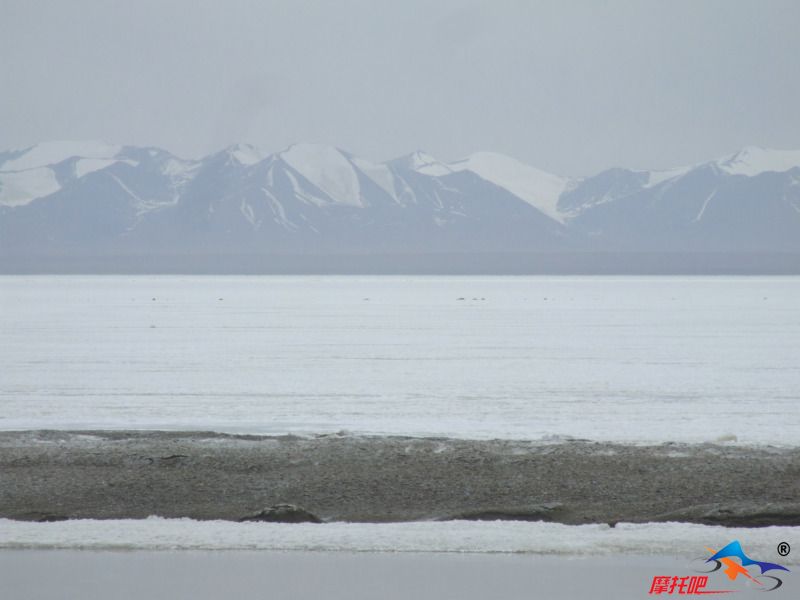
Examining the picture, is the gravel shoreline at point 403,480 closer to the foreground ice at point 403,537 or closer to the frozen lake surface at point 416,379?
the foreground ice at point 403,537

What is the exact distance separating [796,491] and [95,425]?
9.45 meters

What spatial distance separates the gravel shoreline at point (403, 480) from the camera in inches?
376

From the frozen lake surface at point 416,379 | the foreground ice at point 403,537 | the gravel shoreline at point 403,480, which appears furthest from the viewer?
the frozen lake surface at point 416,379

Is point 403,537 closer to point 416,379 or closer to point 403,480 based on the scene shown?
point 403,480

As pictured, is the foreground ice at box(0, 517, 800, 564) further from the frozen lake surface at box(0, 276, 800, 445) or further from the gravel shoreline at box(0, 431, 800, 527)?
the frozen lake surface at box(0, 276, 800, 445)

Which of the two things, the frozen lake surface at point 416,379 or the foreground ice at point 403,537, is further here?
the frozen lake surface at point 416,379

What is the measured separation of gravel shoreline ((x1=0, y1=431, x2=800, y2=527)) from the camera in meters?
9.55

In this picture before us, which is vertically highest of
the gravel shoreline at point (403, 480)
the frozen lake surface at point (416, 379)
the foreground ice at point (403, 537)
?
the frozen lake surface at point (416, 379)

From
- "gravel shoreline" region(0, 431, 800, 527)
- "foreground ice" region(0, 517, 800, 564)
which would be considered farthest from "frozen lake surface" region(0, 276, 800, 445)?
"foreground ice" region(0, 517, 800, 564)

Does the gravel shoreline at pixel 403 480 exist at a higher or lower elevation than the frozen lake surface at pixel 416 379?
lower

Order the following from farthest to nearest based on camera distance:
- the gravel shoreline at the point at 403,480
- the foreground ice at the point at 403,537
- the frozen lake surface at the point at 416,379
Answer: the frozen lake surface at the point at 416,379
the gravel shoreline at the point at 403,480
the foreground ice at the point at 403,537

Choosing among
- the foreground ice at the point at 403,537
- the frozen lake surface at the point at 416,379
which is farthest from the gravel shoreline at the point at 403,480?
the frozen lake surface at the point at 416,379

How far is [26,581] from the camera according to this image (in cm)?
767

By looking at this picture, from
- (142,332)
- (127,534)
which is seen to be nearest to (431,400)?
(127,534)
